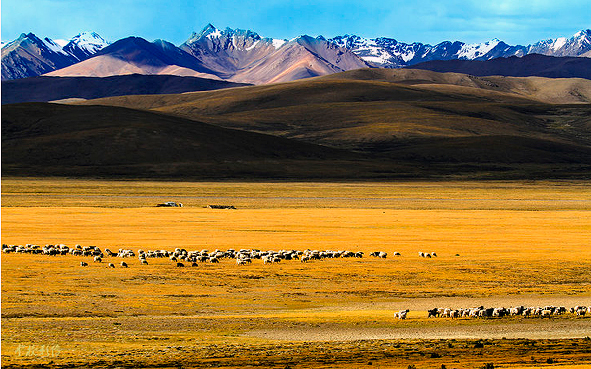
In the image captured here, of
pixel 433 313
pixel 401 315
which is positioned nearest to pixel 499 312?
pixel 433 313

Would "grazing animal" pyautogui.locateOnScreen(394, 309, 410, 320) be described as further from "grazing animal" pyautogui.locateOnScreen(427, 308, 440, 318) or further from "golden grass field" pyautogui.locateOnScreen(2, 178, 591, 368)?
"grazing animal" pyautogui.locateOnScreen(427, 308, 440, 318)

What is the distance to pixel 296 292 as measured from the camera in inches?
1422

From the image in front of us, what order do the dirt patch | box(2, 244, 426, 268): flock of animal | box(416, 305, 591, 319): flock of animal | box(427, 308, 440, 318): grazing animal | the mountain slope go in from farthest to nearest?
the mountain slope → box(2, 244, 426, 268): flock of animal → box(416, 305, 591, 319): flock of animal → box(427, 308, 440, 318): grazing animal → the dirt patch

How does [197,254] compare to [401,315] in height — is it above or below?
above

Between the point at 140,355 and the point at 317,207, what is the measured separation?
241ft

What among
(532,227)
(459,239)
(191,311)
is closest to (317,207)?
(532,227)

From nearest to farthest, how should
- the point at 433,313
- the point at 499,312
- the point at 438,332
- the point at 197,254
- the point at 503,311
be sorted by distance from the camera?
the point at 438,332, the point at 433,313, the point at 499,312, the point at 503,311, the point at 197,254

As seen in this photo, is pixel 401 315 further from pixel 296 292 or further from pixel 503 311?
pixel 296 292

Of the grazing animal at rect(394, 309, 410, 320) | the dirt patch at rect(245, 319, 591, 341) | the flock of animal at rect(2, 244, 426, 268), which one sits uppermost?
the flock of animal at rect(2, 244, 426, 268)

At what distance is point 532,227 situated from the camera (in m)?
72.7

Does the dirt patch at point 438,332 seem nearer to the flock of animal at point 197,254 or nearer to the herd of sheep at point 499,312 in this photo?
the herd of sheep at point 499,312

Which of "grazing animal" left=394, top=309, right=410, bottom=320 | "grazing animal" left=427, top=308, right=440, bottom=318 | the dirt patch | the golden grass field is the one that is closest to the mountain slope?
the golden grass field

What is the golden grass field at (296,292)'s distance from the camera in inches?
924

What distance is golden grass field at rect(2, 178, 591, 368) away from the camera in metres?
23.5
